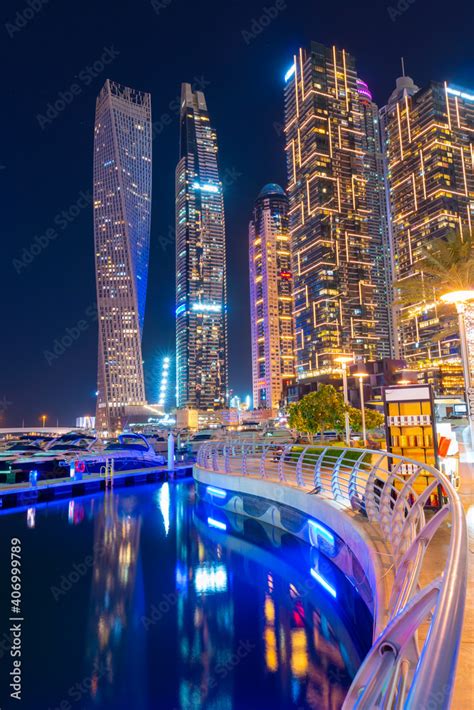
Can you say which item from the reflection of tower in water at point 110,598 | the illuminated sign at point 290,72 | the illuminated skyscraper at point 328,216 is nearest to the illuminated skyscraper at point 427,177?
the illuminated skyscraper at point 328,216

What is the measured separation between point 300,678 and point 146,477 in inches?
885

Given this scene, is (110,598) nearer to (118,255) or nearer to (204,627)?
(204,627)

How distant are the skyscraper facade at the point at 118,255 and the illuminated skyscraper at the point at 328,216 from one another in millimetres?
60148

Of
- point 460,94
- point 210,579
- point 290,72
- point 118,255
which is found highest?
point 290,72

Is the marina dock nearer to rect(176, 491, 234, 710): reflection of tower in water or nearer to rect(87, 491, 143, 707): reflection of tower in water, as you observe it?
rect(87, 491, 143, 707): reflection of tower in water

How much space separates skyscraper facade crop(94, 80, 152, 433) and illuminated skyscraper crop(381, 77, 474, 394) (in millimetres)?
79347

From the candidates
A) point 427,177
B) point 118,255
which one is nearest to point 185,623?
point 118,255

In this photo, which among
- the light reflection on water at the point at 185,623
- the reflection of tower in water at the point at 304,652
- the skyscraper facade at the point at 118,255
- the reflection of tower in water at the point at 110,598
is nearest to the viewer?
the reflection of tower in water at the point at 304,652

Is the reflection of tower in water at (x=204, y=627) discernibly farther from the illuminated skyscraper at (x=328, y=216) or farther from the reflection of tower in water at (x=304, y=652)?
the illuminated skyscraper at (x=328, y=216)

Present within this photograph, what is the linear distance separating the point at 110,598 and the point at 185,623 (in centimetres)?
201

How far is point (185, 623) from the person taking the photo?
306 inches

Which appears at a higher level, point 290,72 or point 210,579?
point 290,72

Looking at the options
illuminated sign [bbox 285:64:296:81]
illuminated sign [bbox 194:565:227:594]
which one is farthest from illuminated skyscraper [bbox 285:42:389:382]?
illuminated sign [bbox 194:565:227:594]

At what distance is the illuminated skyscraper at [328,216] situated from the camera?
521 feet
